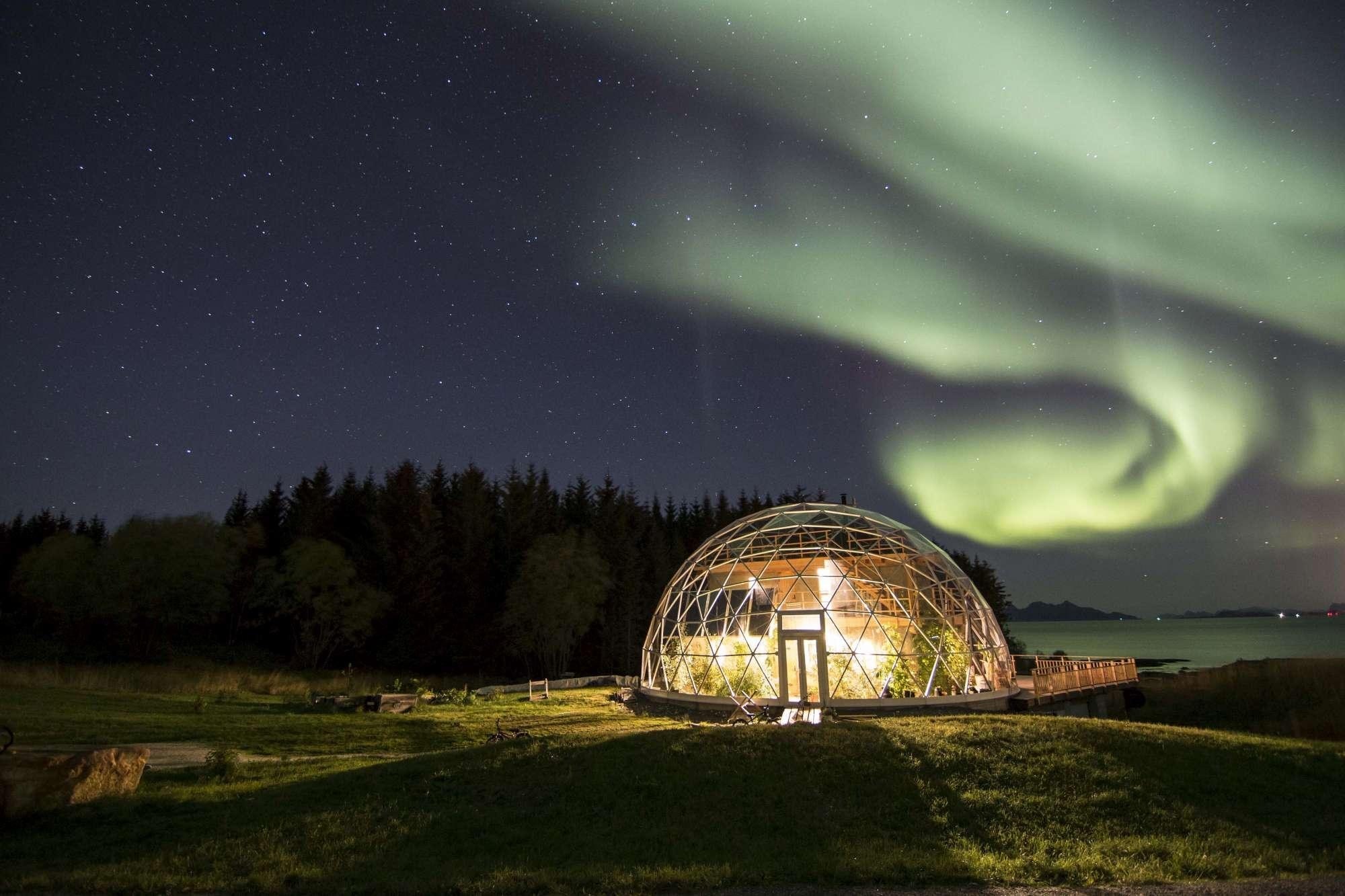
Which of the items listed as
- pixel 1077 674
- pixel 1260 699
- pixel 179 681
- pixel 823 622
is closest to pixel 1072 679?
pixel 1077 674

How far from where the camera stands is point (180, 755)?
538 inches

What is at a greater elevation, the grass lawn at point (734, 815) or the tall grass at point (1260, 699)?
the grass lawn at point (734, 815)

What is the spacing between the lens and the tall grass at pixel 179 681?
24516mm

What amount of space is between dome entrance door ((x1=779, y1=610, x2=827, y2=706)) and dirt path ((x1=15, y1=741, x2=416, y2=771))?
8.76 meters

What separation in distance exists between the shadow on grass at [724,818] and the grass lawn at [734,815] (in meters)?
0.03

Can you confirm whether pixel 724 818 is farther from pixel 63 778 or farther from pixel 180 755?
pixel 180 755

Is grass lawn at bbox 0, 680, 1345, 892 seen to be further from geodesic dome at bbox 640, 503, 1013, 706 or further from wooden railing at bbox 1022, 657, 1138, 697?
wooden railing at bbox 1022, 657, 1138, 697

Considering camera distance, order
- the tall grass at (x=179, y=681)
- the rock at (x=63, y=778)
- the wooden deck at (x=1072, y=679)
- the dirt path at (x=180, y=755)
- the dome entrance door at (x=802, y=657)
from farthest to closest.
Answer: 1. the tall grass at (x=179, y=681)
2. the wooden deck at (x=1072, y=679)
3. the dome entrance door at (x=802, y=657)
4. the dirt path at (x=180, y=755)
5. the rock at (x=63, y=778)

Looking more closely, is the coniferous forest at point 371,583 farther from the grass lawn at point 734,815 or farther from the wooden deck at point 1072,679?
the grass lawn at point 734,815

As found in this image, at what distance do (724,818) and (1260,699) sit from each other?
1015 inches

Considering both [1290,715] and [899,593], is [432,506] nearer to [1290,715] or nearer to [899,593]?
[899,593]

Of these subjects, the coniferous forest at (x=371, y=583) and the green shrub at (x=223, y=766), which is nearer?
the green shrub at (x=223, y=766)

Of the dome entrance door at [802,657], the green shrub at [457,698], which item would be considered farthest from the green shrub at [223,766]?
the green shrub at [457,698]

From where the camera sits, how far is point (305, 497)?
50.5 m
